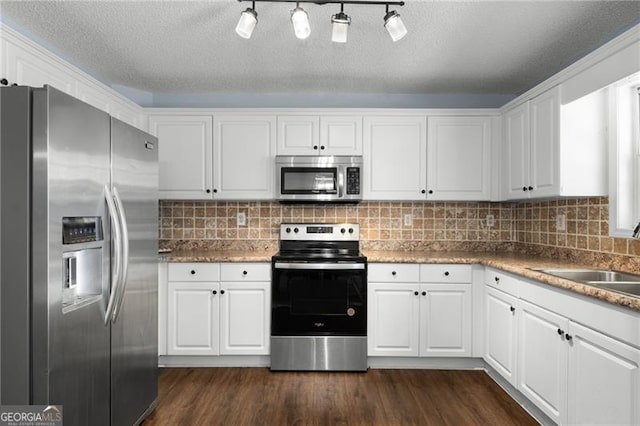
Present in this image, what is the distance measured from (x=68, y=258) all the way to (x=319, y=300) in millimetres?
1811

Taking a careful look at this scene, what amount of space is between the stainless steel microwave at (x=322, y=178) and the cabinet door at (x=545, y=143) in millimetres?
1295

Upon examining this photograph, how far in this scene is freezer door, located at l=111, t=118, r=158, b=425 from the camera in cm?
185

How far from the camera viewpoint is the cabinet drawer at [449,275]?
117 inches

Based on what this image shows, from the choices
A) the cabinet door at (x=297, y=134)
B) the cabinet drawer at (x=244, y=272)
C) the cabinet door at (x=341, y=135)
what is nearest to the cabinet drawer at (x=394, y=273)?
the cabinet drawer at (x=244, y=272)

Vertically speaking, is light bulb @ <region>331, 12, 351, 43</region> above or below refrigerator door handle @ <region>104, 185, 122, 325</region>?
above

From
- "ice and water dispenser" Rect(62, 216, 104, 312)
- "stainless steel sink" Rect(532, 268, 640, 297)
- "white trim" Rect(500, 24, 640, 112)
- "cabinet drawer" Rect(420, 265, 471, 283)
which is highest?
"white trim" Rect(500, 24, 640, 112)

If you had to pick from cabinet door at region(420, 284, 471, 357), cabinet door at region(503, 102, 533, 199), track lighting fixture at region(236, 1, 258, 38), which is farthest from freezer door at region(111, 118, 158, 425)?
cabinet door at region(503, 102, 533, 199)

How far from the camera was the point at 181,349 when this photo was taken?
2990mm

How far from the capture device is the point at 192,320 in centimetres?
299

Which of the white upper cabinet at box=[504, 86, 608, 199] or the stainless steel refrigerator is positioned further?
the white upper cabinet at box=[504, 86, 608, 199]

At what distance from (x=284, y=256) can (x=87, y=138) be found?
167 centimetres

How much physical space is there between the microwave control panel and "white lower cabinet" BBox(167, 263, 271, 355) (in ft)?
3.09

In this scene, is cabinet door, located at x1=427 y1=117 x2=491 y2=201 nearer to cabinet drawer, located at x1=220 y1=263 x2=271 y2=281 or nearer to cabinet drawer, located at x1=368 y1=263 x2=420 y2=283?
cabinet drawer, located at x1=368 y1=263 x2=420 y2=283

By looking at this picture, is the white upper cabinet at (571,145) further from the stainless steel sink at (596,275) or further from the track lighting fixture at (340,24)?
the track lighting fixture at (340,24)
